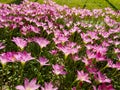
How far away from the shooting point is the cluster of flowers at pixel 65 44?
10.2ft

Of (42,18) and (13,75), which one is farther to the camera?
(42,18)

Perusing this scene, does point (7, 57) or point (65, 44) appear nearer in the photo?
point (7, 57)

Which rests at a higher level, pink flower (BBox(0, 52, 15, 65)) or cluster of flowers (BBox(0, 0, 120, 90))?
pink flower (BBox(0, 52, 15, 65))

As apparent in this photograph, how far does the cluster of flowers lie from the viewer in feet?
10.2

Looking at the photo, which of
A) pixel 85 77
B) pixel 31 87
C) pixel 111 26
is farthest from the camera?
pixel 111 26

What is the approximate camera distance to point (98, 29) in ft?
22.5

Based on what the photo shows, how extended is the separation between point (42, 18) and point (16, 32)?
1523mm

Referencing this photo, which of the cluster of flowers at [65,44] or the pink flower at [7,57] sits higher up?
the pink flower at [7,57]

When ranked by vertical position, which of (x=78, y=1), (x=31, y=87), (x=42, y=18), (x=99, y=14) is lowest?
(x=78, y=1)

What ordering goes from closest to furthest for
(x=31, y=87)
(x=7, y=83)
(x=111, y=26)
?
1. (x=31, y=87)
2. (x=7, y=83)
3. (x=111, y=26)

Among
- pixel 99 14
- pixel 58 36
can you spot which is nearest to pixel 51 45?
pixel 58 36

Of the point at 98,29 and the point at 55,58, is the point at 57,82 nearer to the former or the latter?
the point at 55,58

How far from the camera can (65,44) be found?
4766 millimetres

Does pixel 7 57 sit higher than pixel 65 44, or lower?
higher
